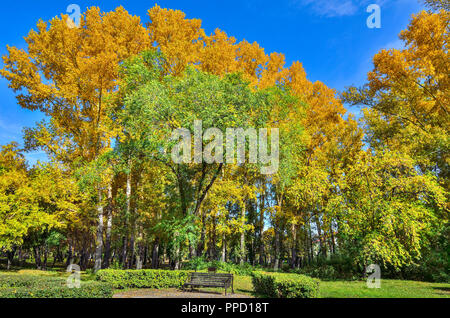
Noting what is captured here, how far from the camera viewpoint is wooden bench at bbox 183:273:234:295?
9.52m

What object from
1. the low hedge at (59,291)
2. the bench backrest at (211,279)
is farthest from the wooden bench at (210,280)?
the low hedge at (59,291)

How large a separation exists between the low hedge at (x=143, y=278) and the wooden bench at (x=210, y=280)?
618 millimetres

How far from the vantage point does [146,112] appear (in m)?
11.4

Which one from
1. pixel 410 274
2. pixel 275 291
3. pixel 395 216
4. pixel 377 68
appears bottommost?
pixel 410 274

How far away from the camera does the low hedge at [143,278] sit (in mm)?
10703

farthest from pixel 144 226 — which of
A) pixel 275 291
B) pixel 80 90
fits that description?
pixel 275 291

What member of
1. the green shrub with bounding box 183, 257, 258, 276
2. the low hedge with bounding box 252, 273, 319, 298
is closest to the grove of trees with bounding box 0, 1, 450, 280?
the green shrub with bounding box 183, 257, 258, 276

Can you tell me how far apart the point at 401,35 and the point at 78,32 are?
18962 mm

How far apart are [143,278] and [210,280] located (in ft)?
10.4

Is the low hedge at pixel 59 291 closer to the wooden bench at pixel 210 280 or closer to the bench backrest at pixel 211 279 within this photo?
the wooden bench at pixel 210 280

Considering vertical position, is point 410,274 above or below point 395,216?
below

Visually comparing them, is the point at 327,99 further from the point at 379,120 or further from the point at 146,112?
the point at 146,112

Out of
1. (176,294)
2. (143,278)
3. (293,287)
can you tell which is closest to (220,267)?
(143,278)

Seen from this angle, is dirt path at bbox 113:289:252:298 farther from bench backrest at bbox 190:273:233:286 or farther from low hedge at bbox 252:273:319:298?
low hedge at bbox 252:273:319:298
